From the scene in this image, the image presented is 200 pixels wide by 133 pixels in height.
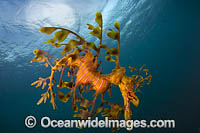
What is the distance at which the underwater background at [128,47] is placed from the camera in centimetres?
859

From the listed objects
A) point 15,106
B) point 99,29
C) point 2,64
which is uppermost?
point 2,64

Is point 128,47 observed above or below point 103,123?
above

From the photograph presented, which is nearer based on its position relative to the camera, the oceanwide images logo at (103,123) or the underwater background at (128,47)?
the oceanwide images logo at (103,123)

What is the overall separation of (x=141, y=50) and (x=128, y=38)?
602 centimetres

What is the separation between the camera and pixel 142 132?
63.4ft

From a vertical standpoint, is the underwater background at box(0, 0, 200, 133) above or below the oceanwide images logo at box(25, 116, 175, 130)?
above

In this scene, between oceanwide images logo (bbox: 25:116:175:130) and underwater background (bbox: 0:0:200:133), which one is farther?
underwater background (bbox: 0:0:200:133)

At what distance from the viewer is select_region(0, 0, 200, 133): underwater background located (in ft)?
28.2

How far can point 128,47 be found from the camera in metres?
19.5

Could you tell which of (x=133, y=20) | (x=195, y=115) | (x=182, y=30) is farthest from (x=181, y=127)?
(x=133, y=20)

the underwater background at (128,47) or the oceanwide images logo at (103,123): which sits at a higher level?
the underwater background at (128,47)

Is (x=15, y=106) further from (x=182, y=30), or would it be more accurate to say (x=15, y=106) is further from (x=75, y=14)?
(x=182, y=30)

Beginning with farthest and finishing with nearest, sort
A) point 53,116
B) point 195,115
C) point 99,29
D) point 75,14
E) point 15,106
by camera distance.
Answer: point 53,116 < point 15,106 < point 195,115 < point 75,14 < point 99,29

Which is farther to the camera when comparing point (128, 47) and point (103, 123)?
A: point (128, 47)
